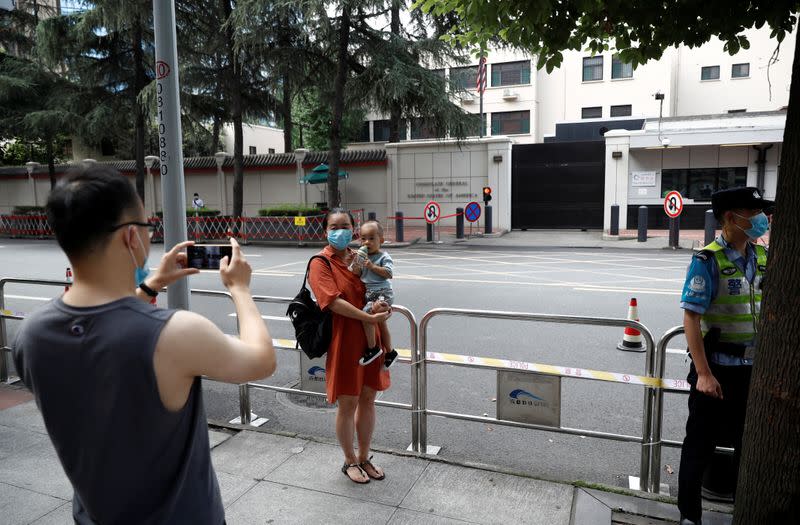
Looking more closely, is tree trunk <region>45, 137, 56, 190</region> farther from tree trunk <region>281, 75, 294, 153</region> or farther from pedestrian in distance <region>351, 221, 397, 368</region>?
pedestrian in distance <region>351, 221, 397, 368</region>

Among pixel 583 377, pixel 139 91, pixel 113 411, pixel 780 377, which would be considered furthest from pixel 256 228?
pixel 113 411

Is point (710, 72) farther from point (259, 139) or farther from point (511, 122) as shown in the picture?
point (259, 139)

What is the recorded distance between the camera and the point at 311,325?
3.53m

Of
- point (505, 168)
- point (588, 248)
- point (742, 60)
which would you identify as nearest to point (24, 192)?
point (505, 168)

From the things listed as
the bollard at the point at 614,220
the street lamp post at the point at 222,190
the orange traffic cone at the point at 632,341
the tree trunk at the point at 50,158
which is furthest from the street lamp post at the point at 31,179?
the orange traffic cone at the point at 632,341

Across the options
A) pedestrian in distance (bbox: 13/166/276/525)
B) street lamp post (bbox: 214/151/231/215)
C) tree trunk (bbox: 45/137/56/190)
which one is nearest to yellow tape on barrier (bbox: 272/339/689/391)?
pedestrian in distance (bbox: 13/166/276/525)

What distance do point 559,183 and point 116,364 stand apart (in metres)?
25.2

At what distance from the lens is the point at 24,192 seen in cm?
3431

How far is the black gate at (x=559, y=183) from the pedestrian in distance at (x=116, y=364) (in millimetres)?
24810

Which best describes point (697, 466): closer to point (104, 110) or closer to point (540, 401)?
point (540, 401)

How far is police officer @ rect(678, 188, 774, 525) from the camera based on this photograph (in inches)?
120

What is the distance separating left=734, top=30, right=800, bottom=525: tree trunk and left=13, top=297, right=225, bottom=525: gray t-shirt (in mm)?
2231

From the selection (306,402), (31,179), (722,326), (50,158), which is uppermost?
(50,158)

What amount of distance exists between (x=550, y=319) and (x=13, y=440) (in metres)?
4.05
